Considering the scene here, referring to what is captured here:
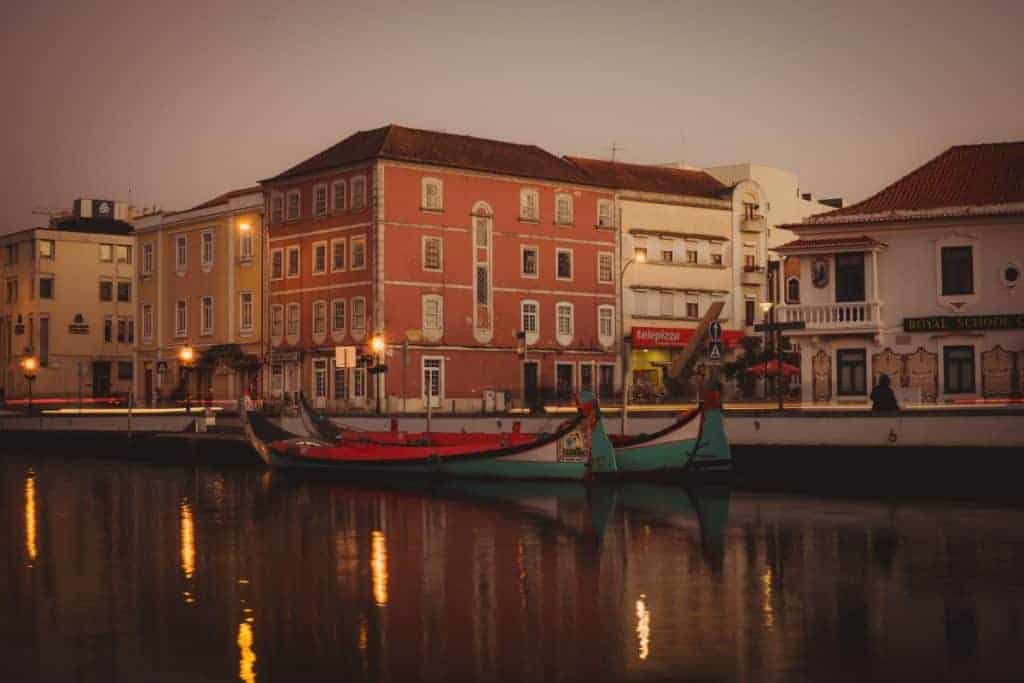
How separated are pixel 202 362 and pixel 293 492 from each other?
125 feet

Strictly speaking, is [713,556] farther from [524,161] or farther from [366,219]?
[524,161]

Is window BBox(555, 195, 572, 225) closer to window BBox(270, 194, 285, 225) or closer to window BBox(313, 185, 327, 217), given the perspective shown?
window BBox(313, 185, 327, 217)

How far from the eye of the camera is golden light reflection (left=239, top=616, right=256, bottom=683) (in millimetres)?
15602

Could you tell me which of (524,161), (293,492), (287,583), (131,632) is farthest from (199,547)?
(524,161)

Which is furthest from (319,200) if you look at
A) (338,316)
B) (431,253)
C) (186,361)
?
(186,361)

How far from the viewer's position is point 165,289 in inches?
3307

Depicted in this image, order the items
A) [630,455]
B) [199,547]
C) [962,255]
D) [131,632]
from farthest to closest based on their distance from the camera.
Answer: [962,255] → [630,455] → [199,547] → [131,632]

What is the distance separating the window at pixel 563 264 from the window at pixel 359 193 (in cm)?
1132

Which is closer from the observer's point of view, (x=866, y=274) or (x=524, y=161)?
(x=866, y=274)

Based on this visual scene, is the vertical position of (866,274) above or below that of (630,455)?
above

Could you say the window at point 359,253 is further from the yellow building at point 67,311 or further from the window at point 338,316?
the yellow building at point 67,311

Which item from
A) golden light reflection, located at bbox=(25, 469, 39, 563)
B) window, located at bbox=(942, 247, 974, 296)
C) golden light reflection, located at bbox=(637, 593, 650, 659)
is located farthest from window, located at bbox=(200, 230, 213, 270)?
golden light reflection, located at bbox=(637, 593, 650, 659)

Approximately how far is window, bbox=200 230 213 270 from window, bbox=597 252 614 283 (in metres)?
21.5

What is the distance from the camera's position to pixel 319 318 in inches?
2820
